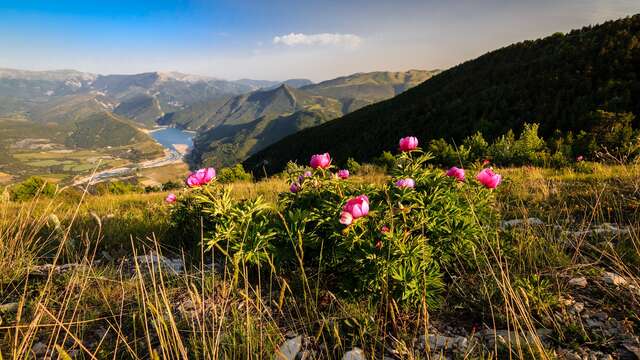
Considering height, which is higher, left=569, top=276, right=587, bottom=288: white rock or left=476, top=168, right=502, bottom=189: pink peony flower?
left=476, top=168, right=502, bottom=189: pink peony flower

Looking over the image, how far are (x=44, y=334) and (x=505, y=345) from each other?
312cm

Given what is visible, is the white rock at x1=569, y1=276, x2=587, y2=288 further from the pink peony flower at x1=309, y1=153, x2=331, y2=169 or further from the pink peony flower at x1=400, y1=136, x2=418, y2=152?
the pink peony flower at x1=309, y1=153, x2=331, y2=169

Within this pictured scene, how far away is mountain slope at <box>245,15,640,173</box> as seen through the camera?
27234mm

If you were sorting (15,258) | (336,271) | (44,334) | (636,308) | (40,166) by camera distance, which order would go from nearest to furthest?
(636,308) → (44,334) → (336,271) → (15,258) → (40,166)

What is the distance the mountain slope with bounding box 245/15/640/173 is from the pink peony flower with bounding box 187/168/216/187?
787 inches

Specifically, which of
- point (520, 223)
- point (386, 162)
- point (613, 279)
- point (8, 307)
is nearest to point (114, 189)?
point (386, 162)

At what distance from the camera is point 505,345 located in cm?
198

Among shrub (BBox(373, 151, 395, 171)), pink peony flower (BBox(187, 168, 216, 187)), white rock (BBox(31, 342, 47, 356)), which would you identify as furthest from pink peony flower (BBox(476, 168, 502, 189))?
shrub (BBox(373, 151, 395, 171))

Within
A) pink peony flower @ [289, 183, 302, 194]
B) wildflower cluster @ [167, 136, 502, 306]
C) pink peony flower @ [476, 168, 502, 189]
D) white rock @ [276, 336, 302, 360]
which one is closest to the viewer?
white rock @ [276, 336, 302, 360]

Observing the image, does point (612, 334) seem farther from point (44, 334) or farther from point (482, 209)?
point (44, 334)

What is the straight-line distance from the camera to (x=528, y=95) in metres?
34.8

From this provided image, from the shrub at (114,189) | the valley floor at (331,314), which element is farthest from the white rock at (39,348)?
the shrub at (114,189)

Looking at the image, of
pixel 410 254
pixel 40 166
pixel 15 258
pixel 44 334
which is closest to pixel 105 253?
pixel 15 258

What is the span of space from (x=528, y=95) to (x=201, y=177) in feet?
134
